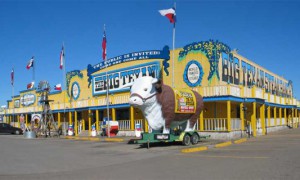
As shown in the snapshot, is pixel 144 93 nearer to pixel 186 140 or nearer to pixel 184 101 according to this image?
pixel 184 101

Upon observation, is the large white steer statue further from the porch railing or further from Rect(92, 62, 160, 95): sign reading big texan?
Rect(92, 62, 160, 95): sign reading big texan

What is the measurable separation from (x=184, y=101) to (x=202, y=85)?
7885 millimetres

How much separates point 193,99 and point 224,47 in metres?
8.30

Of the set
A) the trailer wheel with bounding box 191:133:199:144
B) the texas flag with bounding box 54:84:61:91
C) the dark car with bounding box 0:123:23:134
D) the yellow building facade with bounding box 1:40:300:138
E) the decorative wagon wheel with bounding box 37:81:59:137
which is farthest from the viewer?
the dark car with bounding box 0:123:23:134

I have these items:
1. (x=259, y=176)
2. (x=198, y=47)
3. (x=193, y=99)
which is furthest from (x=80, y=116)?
(x=259, y=176)

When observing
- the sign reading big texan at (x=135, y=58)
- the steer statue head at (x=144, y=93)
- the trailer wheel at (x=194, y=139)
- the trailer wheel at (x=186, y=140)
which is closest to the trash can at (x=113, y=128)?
the sign reading big texan at (x=135, y=58)

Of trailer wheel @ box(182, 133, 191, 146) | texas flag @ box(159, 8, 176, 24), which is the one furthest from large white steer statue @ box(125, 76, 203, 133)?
texas flag @ box(159, 8, 176, 24)

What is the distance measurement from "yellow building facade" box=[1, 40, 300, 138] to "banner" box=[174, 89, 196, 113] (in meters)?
4.10

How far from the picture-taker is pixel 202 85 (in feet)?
86.7

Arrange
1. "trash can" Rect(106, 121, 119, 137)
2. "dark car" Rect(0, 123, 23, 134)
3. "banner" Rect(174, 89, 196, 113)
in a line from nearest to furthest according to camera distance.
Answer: "banner" Rect(174, 89, 196, 113) < "trash can" Rect(106, 121, 119, 137) < "dark car" Rect(0, 123, 23, 134)

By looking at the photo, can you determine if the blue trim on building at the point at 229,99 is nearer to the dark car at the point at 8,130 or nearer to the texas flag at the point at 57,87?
the texas flag at the point at 57,87

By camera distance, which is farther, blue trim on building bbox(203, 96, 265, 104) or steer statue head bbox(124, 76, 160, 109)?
blue trim on building bbox(203, 96, 265, 104)

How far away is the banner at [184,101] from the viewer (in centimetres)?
1838

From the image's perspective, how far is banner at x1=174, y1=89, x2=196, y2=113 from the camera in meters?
18.4
